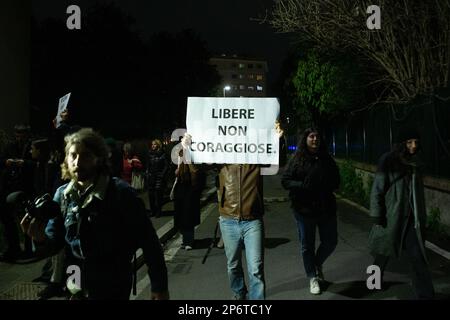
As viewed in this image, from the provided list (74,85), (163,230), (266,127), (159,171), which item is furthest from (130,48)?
(266,127)

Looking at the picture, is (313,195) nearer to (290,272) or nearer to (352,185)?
(290,272)

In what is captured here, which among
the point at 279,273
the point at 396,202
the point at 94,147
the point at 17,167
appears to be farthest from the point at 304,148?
the point at 17,167

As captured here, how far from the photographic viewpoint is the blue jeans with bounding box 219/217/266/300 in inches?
182

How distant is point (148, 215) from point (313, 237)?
211 centimetres

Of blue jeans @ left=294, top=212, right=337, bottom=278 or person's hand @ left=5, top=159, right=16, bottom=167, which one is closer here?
blue jeans @ left=294, top=212, right=337, bottom=278

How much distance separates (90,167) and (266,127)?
232cm

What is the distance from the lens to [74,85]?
29.5 meters

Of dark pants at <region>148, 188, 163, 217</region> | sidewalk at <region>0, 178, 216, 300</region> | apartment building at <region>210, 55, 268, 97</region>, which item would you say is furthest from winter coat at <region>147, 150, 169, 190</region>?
apartment building at <region>210, 55, 268, 97</region>

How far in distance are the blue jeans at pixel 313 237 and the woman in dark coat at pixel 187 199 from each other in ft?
9.64

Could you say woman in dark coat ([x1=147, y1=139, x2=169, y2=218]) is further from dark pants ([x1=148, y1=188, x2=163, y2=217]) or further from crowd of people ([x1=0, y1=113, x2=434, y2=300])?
crowd of people ([x1=0, y1=113, x2=434, y2=300])


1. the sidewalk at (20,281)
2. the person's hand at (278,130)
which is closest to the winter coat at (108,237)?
the sidewalk at (20,281)
